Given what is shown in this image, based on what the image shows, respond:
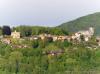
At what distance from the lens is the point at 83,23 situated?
16162cm

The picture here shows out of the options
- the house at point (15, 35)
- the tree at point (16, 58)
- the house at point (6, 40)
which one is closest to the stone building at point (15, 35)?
the house at point (15, 35)

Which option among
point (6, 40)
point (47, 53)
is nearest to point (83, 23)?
point (6, 40)

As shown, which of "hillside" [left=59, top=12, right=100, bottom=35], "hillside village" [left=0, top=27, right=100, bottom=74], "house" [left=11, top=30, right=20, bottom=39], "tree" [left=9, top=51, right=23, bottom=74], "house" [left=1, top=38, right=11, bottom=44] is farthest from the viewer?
Answer: "hillside" [left=59, top=12, right=100, bottom=35]

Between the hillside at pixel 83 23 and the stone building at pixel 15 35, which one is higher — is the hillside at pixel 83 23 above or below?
above

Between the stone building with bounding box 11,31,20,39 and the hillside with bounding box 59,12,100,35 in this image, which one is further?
the hillside with bounding box 59,12,100,35

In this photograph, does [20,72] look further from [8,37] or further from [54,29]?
[54,29]

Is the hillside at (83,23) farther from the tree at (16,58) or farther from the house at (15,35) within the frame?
the tree at (16,58)

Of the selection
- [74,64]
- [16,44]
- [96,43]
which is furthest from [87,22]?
[74,64]

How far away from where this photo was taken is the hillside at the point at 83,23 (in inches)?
6100

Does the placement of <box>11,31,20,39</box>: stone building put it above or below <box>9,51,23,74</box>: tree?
above

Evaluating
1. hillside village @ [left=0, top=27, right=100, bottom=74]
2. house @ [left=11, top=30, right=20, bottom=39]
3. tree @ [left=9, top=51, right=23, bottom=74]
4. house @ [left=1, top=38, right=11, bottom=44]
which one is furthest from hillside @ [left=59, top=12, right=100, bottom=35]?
tree @ [left=9, top=51, right=23, bottom=74]

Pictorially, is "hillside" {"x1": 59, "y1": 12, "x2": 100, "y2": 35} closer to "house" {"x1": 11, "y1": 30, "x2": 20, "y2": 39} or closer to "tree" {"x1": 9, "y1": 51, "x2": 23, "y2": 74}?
"house" {"x1": 11, "y1": 30, "x2": 20, "y2": 39}

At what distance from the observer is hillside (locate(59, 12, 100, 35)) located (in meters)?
155

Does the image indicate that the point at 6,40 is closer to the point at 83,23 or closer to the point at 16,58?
the point at 16,58
